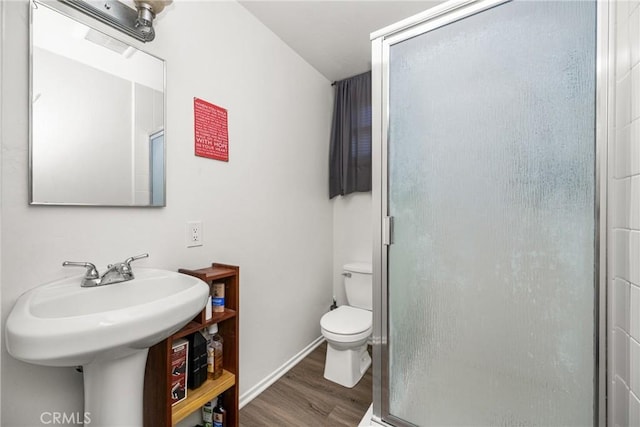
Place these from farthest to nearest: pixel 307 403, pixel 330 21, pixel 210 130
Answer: pixel 330 21 → pixel 307 403 → pixel 210 130

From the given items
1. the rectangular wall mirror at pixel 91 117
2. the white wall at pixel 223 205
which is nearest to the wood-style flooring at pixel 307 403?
the white wall at pixel 223 205

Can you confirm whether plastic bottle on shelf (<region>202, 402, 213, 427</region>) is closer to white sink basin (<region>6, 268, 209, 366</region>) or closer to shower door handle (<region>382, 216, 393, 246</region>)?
white sink basin (<region>6, 268, 209, 366</region>)

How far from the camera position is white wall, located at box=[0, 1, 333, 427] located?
829mm

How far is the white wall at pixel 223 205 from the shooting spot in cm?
83

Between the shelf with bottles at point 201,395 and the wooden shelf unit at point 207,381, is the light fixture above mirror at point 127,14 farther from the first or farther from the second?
the shelf with bottles at point 201,395

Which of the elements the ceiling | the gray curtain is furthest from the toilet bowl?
the ceiling

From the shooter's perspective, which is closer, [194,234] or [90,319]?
[90,319]

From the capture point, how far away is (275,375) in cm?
176

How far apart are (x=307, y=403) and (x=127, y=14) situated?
6.80 feet

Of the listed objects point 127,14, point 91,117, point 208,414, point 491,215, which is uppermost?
point 127,14

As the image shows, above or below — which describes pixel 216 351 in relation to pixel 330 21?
below

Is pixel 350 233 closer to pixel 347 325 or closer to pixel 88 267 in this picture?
pixel 347 325

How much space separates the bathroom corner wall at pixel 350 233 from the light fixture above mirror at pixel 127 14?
5.82ft

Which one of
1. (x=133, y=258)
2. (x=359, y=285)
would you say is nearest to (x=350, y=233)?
(x=359, y=285)
